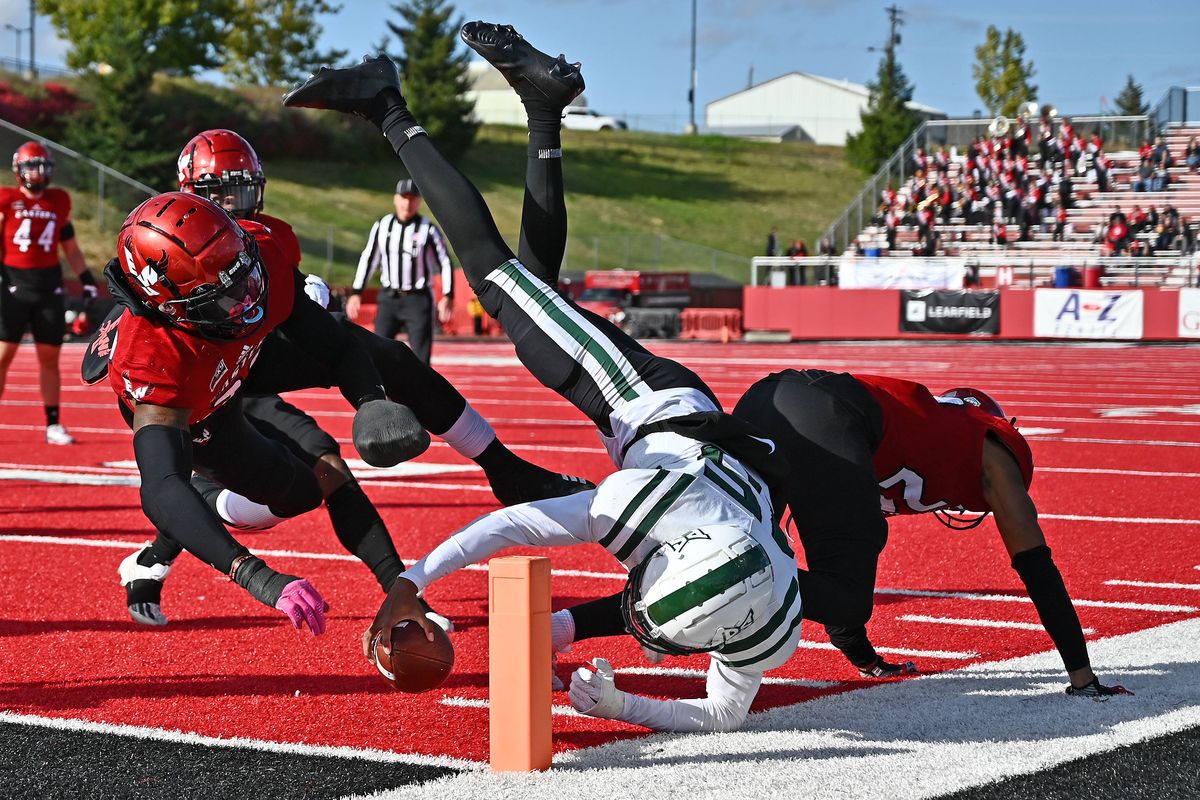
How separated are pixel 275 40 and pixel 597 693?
63.7 metres

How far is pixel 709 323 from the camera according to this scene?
100 ft

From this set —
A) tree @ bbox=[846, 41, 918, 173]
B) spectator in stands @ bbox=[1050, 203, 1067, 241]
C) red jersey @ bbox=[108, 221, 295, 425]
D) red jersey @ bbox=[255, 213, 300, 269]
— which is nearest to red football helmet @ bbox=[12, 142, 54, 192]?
red jersey @ bbox=[255, 213, 300, 269]

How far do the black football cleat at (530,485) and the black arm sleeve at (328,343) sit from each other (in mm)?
573

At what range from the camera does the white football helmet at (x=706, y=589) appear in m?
3.25

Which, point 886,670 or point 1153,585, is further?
point 1153,585

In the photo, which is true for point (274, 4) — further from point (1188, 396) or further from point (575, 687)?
point (575, 687)

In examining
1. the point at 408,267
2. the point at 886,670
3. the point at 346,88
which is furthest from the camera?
the point at 408,267

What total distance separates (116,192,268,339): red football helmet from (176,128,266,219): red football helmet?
44.8 inches

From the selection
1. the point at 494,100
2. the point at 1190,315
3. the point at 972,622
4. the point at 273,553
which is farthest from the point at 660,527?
the point at 494,100

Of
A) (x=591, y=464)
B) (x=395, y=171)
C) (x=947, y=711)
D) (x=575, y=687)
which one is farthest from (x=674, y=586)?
(x=395, y=171)

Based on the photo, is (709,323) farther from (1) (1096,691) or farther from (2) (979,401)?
(1) (1096,691)

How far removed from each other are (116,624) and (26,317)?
19.5 ft

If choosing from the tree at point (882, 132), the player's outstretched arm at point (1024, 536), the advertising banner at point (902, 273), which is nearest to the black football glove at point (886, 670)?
the player's outstretched arm at point (1024, 536)

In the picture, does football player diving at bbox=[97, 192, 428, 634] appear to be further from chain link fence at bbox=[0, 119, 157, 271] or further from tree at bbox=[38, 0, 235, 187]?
tree at bbox=[38, 0, 235, 187]
